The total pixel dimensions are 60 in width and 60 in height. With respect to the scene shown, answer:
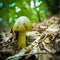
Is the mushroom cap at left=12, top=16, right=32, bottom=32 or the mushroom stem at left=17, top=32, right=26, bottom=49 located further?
the mushroom stem at left=17, top=32, right=26, bottom=49

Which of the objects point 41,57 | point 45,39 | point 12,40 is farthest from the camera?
point 12,40

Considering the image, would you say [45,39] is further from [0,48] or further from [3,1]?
[3,1]

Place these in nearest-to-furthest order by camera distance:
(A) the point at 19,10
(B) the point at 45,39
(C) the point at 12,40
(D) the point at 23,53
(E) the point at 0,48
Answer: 1. (D) the point at 23,53
2. (E) the point at 0,48
3. (B) the point at 45,39
4. (C) the point at 12,40
5. (A) the point at 19,10

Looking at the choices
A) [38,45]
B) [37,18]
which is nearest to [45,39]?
[38,45]

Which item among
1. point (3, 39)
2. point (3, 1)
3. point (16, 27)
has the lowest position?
point (3, 39)

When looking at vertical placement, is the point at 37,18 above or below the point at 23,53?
above

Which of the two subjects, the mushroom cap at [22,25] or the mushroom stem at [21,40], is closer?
the mushroom cap at [22,25]

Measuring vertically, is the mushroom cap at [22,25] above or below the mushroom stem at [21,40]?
above

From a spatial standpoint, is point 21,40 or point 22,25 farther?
point 21,40

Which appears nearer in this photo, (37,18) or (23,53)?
(23,53)

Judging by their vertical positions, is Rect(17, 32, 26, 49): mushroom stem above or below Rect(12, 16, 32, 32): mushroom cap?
below

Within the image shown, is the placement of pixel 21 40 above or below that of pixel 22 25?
below
